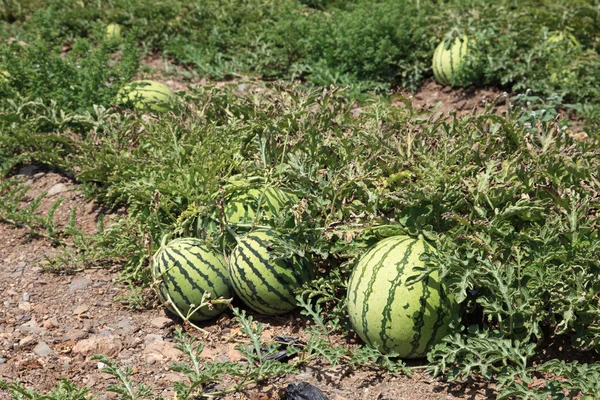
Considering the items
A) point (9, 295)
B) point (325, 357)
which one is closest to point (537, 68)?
point (325, 357)

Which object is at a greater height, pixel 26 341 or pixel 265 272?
pixel 265 272

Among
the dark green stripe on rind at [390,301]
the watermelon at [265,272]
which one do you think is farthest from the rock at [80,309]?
the dark green stripe on rind at [390,301]

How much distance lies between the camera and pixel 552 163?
12.7 feet

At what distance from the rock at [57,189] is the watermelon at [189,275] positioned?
1799 mm

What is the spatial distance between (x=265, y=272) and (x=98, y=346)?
996 mm

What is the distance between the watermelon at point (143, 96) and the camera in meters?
5.90

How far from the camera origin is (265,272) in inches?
155

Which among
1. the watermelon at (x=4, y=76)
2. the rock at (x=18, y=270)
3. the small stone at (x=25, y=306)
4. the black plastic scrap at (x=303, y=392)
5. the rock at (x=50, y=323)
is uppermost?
the watermelon at (x=4, y=76)

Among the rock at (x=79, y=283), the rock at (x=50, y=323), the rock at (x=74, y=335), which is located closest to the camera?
the rock at (x=74, y=335)

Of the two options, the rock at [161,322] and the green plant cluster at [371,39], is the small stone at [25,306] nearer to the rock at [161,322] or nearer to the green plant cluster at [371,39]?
the rock at [161,322]

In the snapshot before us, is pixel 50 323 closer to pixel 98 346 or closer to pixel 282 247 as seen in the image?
pixel 98 346

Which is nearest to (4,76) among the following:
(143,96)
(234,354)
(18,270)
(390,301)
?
(143,96)

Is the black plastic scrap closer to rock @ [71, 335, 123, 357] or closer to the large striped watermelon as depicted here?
the large striped watermelon

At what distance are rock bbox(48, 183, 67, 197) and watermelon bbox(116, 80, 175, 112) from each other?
0.83 m
